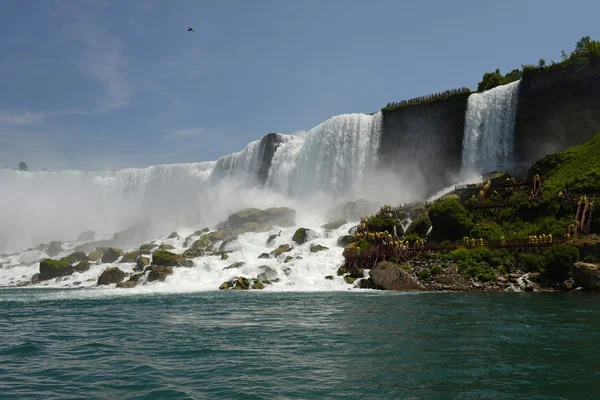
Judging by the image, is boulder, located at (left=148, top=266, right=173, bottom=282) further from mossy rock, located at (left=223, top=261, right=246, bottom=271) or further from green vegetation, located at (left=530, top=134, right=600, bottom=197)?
green vegetation, located at (left=530, top=134, right=600, bottom=197)

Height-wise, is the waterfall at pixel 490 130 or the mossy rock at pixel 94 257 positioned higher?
the waterfall at pixel 490 130

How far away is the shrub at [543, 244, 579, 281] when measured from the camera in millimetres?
25094

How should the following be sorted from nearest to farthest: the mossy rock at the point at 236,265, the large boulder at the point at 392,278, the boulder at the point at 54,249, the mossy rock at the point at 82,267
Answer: the large boulder at the point at 392,278 < the mossy rock at the point at 236,265 < the mossy rock at the point at 82,267 < the boulder at the point at 54,249

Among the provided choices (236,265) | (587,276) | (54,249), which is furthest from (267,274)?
(54,249)

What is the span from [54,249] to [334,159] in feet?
134

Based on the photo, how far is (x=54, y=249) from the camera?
6544 centimetres

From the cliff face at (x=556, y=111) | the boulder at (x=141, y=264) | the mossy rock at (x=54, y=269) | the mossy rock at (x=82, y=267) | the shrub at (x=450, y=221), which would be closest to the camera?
the shrub at (x=450, y=221)

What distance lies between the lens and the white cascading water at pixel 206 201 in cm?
3700

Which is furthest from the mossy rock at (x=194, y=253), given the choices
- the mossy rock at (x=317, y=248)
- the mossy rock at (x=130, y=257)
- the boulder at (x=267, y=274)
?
the boulder at (x=267, y=274)

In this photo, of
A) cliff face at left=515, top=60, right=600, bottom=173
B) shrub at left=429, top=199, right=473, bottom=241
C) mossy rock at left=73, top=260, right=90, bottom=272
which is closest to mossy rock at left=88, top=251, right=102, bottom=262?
mossy rock at left=73, top=260, right=90, bottom=272

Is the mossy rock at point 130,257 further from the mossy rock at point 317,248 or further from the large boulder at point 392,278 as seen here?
the large boulder at point 392,278

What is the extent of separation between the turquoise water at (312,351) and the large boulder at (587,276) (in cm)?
386

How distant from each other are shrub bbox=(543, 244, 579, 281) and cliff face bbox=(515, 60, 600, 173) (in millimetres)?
22292

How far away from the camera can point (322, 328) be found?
14.6m
